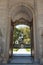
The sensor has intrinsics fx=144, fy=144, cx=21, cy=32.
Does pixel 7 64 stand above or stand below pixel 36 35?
below

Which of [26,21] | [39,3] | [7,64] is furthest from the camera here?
[26,21]

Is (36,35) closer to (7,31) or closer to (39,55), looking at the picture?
(39,55)

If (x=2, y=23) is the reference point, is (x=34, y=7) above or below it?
above

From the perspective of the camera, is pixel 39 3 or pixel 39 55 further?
pixel 39 3

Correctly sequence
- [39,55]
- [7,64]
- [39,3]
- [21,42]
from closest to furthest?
1. [7,64]
2. [39,55]
3. [39,3]
4. [21,42]

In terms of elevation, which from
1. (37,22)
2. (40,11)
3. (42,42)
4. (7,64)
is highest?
(40,11)

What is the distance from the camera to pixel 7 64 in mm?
7152

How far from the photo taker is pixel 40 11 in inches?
321

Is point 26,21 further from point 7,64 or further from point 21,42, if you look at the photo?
point 21,42

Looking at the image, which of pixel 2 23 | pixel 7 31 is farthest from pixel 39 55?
pixel 2 23

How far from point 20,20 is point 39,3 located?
3596 mm

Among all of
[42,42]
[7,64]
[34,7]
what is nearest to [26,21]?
[34,7]

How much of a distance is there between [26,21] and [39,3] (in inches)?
135

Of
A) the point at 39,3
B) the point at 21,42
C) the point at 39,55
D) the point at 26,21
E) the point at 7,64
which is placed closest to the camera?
the point at 7,64
